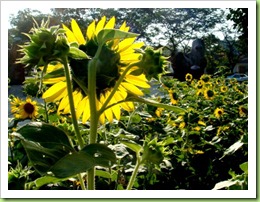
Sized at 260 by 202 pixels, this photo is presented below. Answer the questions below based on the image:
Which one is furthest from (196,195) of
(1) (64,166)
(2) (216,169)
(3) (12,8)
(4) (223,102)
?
(4) (223,102)

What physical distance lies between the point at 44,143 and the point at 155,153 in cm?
20

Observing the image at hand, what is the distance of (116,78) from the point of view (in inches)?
24.6

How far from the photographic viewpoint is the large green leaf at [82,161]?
0.47 metres

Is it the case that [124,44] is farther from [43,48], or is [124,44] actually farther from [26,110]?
[26,110]

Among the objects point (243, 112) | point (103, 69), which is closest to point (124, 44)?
point (103, 69)

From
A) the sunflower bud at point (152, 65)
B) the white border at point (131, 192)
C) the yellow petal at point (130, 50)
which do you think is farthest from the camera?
the white border at point (131, 192)

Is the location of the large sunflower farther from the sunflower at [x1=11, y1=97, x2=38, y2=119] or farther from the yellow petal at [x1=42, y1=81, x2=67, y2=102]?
the sunflower at [x1=11, y1=97, x2=38, y2=119]

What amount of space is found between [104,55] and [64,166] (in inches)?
7.2

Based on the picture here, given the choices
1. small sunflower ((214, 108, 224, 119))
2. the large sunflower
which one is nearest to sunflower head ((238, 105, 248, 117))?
small sunflower ((214, 108, 224, 119))

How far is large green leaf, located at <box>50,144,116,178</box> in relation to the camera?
0.47 metres

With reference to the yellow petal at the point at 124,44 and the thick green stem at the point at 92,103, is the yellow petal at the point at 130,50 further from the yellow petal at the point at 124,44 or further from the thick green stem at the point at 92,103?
the thick green stem at the point at 92,103

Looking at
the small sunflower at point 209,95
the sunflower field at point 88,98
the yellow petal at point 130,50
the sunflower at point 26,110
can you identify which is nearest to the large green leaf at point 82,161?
the sunflower field at point 88,98

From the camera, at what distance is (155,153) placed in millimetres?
665
